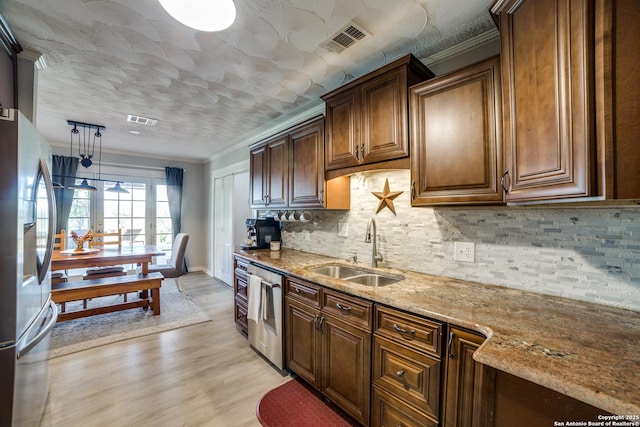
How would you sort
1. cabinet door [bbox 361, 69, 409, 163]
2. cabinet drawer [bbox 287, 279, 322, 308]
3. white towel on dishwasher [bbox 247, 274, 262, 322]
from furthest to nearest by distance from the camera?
white towel on dishwasher [bbox 247, 274, 262, 322]
cabinet drawer [bbox 287, 279, 322, 308]
cabinet door [bbox 361, 69, 409, 163]

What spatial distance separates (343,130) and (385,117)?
1.30 ft

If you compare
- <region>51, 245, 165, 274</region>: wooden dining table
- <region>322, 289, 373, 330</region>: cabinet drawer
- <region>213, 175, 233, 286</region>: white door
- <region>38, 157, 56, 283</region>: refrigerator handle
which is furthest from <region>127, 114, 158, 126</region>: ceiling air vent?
<region>322, 289, 373, 330</region>: cabinet drawer

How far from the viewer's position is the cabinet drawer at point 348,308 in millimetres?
1520

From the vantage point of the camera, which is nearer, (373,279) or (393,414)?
(393,414)

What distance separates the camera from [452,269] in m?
1.78

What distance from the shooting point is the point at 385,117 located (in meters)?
1.82

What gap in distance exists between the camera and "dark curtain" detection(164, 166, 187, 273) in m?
5.58

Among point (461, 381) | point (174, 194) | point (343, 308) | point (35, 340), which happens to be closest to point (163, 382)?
point (35, 340)

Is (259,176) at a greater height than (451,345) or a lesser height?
greater

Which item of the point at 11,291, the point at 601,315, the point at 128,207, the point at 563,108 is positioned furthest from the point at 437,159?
the point at 128,207

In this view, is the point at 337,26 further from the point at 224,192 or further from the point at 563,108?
the point at 224,192

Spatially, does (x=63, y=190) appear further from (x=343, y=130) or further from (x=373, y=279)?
(x=373, y=279)

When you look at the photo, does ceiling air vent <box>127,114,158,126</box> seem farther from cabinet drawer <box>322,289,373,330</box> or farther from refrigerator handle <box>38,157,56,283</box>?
cabinet drawer <box>322,289,373,330</box>

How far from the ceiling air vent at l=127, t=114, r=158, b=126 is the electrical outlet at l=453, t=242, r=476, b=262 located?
12.4 feet
